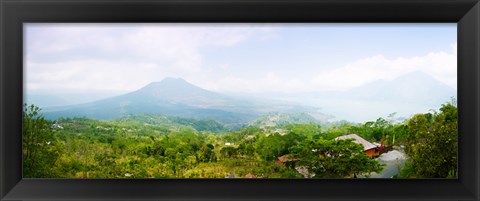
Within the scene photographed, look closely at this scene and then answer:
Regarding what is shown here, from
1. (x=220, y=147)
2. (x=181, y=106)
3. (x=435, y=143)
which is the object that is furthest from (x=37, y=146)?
(x=435, y=143)

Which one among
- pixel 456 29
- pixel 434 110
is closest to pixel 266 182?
pixel 434 110

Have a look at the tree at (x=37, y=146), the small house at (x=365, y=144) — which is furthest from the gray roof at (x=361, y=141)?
the tree at (x=37, y=146)

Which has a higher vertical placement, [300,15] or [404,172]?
[300,15]

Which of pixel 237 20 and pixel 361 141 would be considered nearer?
pixel 237 20

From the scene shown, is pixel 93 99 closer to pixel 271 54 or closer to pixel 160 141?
pixel 160 141

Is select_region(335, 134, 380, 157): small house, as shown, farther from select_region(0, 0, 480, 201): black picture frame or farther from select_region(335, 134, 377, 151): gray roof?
select_region(0, 0, 480, 201): black picture frame

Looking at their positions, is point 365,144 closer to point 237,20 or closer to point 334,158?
point 334,158
